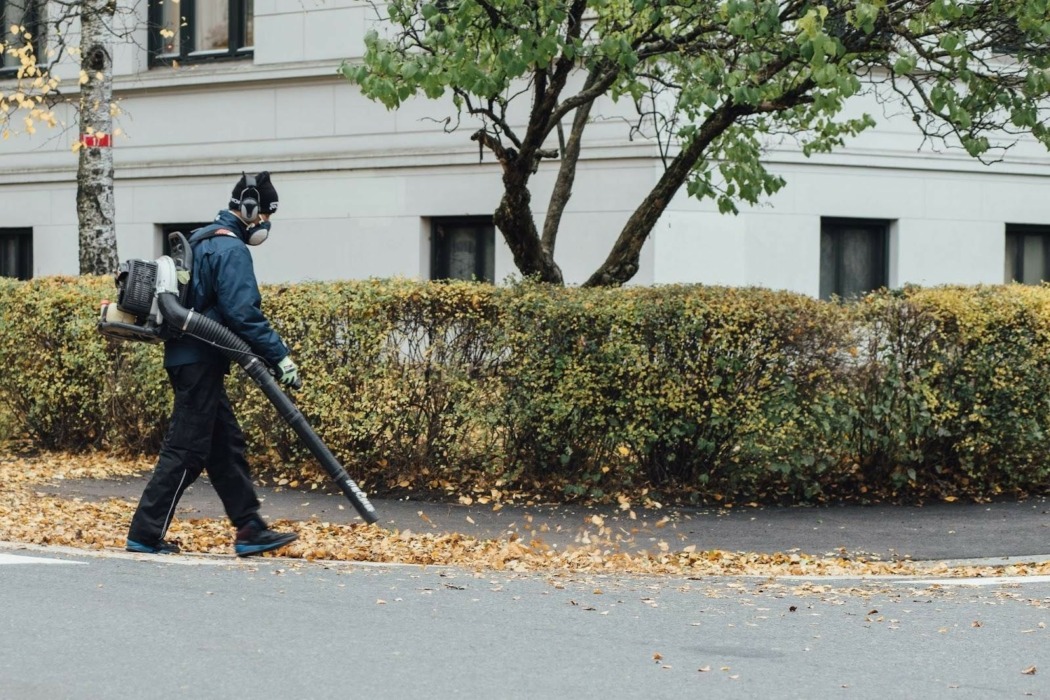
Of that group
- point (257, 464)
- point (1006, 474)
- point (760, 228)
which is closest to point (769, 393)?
point (1006, 474)

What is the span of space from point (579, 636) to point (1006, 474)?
6.00m

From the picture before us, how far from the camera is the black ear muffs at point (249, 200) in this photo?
8844 mm

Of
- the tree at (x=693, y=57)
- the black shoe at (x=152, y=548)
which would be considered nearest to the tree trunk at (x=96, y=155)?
the tree at (x=693, y=57)

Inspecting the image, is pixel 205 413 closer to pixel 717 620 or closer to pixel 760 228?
pixel 717 620

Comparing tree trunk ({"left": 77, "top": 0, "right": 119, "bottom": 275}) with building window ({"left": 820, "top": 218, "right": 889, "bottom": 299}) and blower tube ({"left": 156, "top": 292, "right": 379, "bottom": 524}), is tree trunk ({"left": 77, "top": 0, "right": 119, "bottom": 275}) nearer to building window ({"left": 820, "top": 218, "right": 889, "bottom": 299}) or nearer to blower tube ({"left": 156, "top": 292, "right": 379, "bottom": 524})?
blower tube ({"left": 156, "top": 292, "right": 379, "bottom": 524})

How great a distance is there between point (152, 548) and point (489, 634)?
2.93 metres

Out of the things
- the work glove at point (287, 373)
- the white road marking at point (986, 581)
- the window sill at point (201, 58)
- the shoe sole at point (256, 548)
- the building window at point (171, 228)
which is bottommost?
the white road marking at point (986, 581)

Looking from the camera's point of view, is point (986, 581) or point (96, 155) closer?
point (986, 581)

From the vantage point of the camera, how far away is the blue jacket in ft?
28.1

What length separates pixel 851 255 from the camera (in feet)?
60.0

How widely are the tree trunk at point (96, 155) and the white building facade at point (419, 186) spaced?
3.20 m

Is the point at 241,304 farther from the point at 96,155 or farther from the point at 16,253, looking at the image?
the point at 16,253

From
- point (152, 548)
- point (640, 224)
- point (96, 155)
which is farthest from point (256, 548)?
point (96, 155)

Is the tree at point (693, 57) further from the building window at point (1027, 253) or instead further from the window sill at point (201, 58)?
the window sill at point (201, 58)
